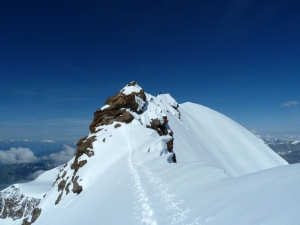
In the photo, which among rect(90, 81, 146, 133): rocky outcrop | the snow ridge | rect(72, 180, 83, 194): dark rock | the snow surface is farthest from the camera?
rect(90, 81, 146, 133): rocky outcrop

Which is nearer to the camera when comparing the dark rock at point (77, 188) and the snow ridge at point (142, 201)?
the snow ridge at point (142, 201)

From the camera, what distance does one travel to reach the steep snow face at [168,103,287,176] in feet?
129

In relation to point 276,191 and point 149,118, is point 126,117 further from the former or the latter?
point 276,191

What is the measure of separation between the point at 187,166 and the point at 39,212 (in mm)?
22188

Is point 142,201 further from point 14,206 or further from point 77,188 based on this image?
point 14,206

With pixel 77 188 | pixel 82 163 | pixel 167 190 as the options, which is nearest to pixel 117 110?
pixel 82 163

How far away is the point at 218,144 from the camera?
50281mm

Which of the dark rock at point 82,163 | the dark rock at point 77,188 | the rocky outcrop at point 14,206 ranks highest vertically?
the dark rock at point 82,163

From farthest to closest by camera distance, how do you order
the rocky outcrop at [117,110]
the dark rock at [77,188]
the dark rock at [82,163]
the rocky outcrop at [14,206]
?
the rocky outcrop at [14,206] → the rocky outcrop at [117,110] → the dark rock at [82,163] → the dark rock at [77,188]

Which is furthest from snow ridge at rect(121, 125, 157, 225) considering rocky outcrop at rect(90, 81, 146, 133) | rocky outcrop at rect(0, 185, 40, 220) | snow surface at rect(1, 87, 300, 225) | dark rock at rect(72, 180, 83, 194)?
rocky outcrop at rect(0, 185, 40, 220)

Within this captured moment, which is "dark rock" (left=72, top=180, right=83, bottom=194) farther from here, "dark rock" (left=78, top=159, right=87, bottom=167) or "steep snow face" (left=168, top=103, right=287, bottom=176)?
"steep snow face" (left=168, top=103, right=287, bottom=176)

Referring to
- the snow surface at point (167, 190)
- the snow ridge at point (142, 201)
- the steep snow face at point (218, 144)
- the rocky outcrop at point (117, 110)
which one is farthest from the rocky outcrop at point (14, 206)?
the snow ridge at point (142, 201)

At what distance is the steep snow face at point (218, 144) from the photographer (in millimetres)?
39469

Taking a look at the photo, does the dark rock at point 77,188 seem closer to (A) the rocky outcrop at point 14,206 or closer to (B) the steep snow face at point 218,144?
(B) the steep snow face at point 218,144
